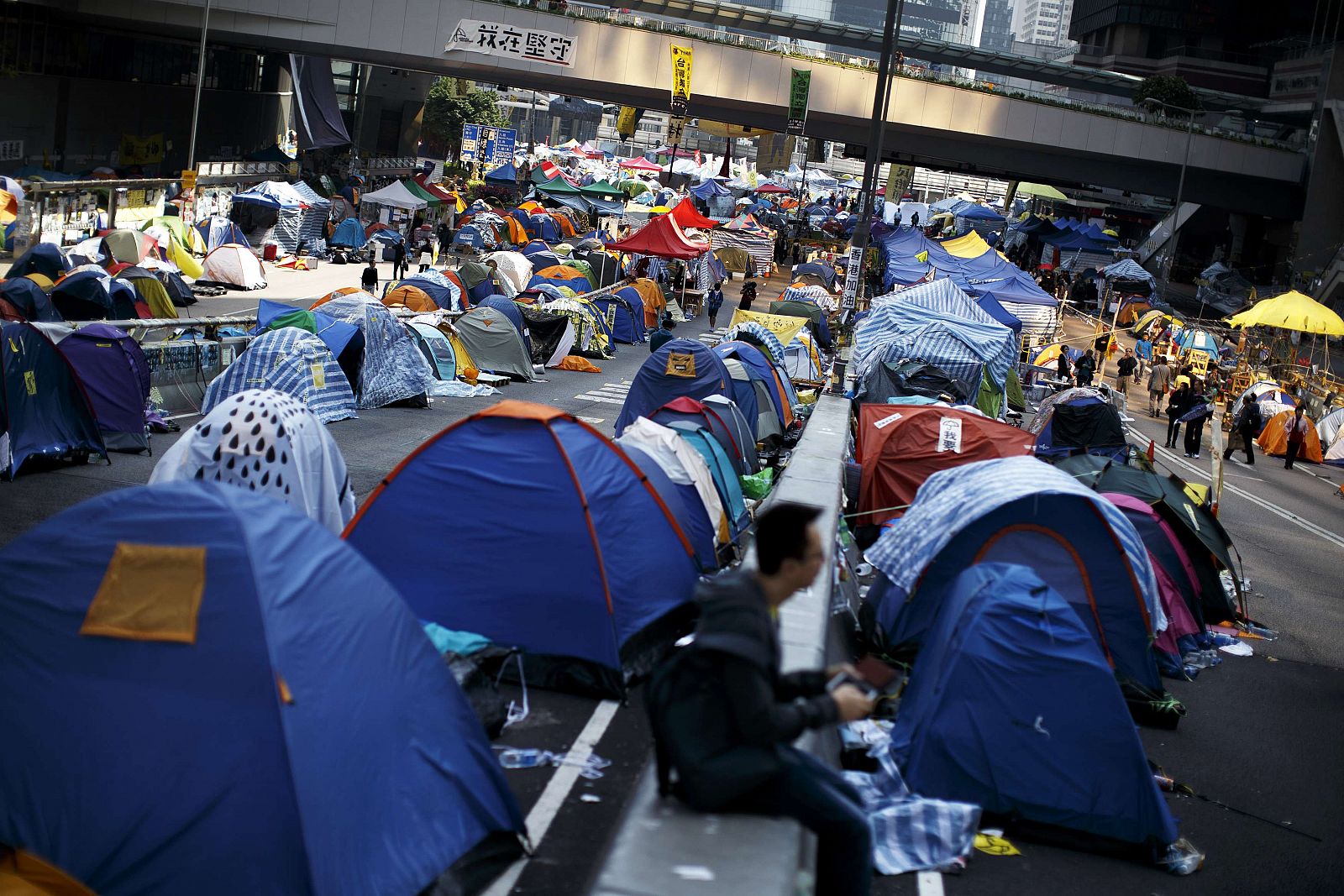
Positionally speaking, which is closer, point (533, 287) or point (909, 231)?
point (533, 287)

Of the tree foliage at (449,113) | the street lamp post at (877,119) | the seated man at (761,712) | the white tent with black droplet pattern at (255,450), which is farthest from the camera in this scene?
the tree foliage at (449,113)

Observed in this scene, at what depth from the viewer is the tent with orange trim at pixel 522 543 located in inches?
337

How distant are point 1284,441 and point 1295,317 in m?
4.76

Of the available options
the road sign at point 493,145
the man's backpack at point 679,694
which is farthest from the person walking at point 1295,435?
the road sign at point 493,145

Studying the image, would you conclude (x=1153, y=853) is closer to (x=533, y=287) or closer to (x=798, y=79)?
(x=533, y=287)

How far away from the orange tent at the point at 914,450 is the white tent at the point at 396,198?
3214cm

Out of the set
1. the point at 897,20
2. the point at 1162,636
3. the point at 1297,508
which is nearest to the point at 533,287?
the point at 897,20

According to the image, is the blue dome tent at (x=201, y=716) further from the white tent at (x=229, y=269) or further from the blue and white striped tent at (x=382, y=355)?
the white tent at (x=229, y=269)

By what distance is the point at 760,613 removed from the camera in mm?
4176

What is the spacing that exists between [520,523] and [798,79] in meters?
30.7

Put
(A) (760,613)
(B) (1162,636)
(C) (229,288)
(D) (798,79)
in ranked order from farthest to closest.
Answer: (D) (798,79), (C) (229,288), (B) (1162,636), (A) (760,613)

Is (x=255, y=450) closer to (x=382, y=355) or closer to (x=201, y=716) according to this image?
(x=201, y=716)

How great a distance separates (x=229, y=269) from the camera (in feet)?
103

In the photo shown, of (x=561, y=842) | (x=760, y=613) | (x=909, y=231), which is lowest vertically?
(x=561, y=842)
